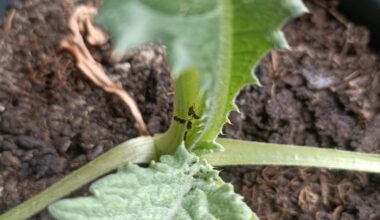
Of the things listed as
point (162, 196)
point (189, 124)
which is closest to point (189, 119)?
point (189, 124)

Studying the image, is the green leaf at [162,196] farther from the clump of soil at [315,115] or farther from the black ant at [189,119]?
the clump of soil at [315,115]

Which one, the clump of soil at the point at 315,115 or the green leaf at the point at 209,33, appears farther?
the clump of soil at the point at 315,115

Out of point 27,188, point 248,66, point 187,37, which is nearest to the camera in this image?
point 187,37

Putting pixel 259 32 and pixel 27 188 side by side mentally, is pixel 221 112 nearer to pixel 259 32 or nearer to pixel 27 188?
pixel 259 32

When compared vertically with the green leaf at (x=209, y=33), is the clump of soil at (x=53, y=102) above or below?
below

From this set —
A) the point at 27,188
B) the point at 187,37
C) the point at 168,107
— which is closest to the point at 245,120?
the point at 168,107

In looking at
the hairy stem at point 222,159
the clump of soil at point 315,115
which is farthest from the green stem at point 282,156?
the clump of soil at point 315,115
